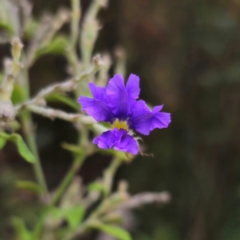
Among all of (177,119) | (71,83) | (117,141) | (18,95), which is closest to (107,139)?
(117,141)

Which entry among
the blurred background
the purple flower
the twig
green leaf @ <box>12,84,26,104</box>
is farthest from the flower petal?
the blurred background

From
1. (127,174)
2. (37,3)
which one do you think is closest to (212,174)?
(127,174)

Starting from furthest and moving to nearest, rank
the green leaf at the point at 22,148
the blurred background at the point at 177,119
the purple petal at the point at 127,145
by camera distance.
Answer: the blurred background at the point at 177,119 → the green leaf at the point at 22,148 → the purple petal at the point at 127,145

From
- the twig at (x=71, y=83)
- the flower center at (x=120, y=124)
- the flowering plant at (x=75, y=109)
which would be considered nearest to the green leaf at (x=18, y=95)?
the flowering plant at (x=75, y=109)

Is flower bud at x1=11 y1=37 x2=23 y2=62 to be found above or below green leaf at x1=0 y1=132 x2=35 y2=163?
above

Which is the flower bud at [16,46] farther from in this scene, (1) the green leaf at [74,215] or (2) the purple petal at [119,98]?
(1) the green leaf at [74,215]

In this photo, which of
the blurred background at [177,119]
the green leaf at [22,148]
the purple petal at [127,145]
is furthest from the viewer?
the blurred background at [177,119]

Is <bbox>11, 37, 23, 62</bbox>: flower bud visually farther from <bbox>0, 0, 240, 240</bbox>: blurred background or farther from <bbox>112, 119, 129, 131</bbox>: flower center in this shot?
<bbox>0, 0, 240, 240</bbox>: blurred background

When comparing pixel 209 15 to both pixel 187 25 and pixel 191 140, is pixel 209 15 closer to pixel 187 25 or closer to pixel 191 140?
pixel 187 25

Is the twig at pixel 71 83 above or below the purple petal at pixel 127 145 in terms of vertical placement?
above
